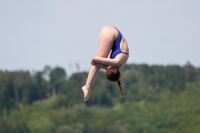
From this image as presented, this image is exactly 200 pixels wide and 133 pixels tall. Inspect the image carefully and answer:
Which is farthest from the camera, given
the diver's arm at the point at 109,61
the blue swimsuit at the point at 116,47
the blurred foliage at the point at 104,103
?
the blurred foliage at the point at 104,103

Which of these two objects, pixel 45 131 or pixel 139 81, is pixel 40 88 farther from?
pixel 45 131

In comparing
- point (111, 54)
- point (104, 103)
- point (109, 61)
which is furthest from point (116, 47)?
point (104, 103)

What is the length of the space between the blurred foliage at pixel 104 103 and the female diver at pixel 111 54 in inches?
3693

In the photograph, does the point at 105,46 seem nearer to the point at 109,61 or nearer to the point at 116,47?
the point at 116,47

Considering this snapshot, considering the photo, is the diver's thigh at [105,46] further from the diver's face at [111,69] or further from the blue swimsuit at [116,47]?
the diver's face at [111,69]

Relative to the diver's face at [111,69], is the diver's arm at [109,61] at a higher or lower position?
higher

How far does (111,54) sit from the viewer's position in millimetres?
22156

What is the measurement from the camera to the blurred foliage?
5261 inches

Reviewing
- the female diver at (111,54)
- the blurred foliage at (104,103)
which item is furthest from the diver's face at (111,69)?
the blurred foliage at (104,103)

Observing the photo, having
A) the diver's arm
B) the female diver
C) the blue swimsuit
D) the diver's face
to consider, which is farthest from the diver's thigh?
the diver's face

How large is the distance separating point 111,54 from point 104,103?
147320mm

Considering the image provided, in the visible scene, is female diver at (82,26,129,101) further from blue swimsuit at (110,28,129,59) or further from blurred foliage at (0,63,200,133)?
blurred foliage at (0,63,200,133)

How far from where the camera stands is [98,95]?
169375 millimetres

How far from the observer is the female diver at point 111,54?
21734 mm
